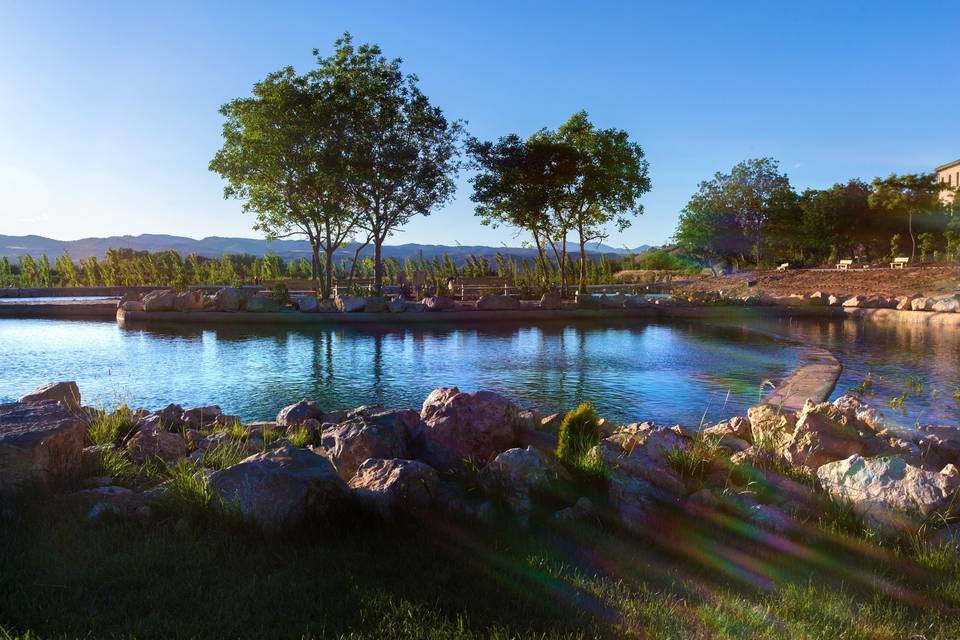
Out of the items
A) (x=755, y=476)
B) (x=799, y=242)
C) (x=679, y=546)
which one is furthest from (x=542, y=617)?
(x=799, y=242)

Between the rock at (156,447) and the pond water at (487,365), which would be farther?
the pond water at (487,365)

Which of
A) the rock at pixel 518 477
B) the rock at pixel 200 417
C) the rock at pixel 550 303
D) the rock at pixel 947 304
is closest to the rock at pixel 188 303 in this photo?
the rock at pixel 550 303

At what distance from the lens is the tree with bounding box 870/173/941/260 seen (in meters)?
43.3

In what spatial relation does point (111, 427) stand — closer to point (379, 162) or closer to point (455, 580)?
point (455, 580)

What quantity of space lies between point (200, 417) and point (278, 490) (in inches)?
116

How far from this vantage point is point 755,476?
386 centimetres

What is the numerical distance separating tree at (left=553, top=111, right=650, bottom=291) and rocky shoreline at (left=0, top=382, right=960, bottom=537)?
1662 cm

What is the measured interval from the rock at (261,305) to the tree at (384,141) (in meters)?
3.35

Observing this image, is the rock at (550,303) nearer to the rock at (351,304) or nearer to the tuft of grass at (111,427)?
the rock at (351,304)

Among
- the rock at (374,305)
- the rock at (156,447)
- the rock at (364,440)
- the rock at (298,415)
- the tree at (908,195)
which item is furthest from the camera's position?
the tree at (908,195)

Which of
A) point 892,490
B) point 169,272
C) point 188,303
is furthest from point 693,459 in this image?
point 169,272

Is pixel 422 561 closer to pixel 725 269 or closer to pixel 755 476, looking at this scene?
pixel 755 476

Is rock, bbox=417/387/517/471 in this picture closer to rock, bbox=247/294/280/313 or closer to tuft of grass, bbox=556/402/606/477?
tuft of grass, bbox=556/402/606/477

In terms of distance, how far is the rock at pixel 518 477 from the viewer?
3645 mm
